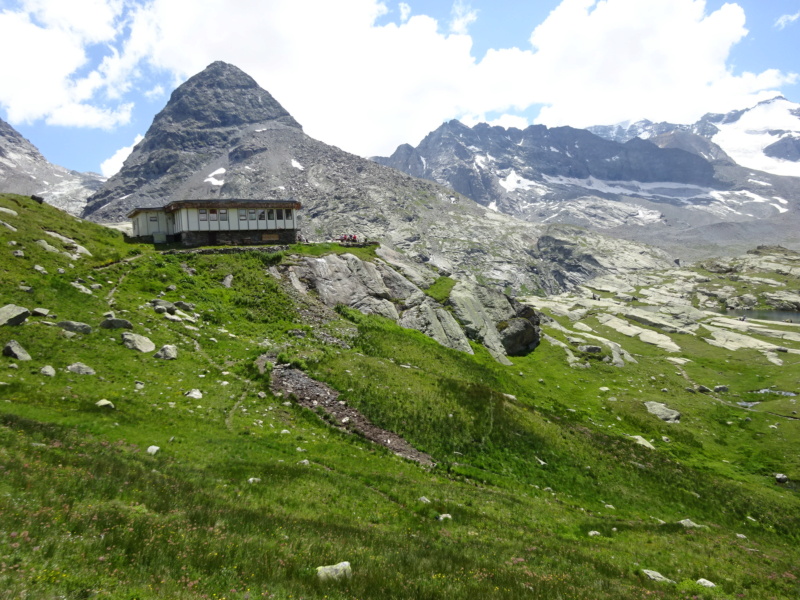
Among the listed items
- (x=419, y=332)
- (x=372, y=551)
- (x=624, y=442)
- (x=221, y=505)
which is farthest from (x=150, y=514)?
(x=419, y=332)

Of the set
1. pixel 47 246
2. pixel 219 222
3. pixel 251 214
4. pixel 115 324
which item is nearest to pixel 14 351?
pixel 115 324

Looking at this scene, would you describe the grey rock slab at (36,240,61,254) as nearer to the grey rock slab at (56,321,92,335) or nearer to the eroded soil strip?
the grey rock slab at (56,321,92,335)

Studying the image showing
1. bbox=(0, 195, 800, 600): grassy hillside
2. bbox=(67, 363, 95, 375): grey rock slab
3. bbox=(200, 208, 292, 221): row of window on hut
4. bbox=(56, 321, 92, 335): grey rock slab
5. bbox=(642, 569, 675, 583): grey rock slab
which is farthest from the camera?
bbox=(200, 208, 292, 221): row of window on hut

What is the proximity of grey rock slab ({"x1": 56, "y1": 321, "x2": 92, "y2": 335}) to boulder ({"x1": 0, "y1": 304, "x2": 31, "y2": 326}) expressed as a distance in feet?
5.68

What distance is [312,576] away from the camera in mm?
9883

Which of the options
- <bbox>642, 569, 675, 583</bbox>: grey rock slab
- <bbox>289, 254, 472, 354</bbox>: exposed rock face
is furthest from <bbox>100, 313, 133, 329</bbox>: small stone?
<bbox>642, 569, 675, 583</bbox>: grey rock slab

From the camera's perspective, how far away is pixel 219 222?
60.0 meters

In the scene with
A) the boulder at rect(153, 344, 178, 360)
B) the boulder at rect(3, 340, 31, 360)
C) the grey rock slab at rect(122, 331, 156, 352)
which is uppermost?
the boulder at rect(3, 340, 31, 360)

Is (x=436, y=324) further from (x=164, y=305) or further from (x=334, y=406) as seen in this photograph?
(x=164, y=305)

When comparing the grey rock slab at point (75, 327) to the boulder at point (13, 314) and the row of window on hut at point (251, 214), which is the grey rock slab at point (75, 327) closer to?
the boulder at point (13, 314)

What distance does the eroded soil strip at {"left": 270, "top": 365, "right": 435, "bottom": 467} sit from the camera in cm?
2577

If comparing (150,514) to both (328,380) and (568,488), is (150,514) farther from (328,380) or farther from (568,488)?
(568,488)

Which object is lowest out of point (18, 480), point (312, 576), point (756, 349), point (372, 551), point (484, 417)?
point (756, 349)

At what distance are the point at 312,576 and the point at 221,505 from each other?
17.9ft
